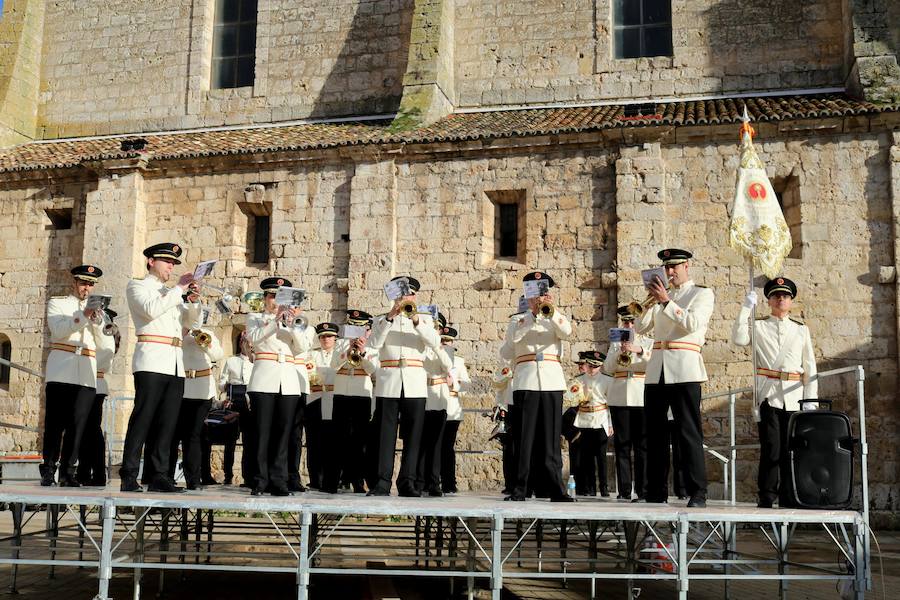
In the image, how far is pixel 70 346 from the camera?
9.07 m

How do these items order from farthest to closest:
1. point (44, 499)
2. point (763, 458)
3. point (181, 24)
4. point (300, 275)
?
point (181, 24)
point (300, 275)
point (763, 458)
point (44, 499)

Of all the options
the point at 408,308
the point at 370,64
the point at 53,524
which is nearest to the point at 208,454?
the point at 53,524

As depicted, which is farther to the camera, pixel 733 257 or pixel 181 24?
pixel 181 24

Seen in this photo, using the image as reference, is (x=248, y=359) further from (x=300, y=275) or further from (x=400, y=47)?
(x=400, y=47)

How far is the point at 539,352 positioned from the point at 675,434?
54.5 inches

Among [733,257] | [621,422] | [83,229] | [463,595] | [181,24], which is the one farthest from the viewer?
[181,24]

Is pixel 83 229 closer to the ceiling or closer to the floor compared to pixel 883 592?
closer to the ceiling

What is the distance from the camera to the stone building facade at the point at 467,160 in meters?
15.0

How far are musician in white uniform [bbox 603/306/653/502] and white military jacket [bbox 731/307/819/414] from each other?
1795 millimetres

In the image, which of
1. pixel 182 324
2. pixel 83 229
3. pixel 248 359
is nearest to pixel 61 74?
pixel 83 229

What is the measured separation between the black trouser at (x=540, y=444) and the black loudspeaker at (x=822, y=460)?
1.95 meters

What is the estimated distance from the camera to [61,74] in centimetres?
2064

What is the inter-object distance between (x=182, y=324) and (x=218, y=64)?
1301 cm

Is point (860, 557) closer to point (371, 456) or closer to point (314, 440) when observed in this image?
point (371, 456)
